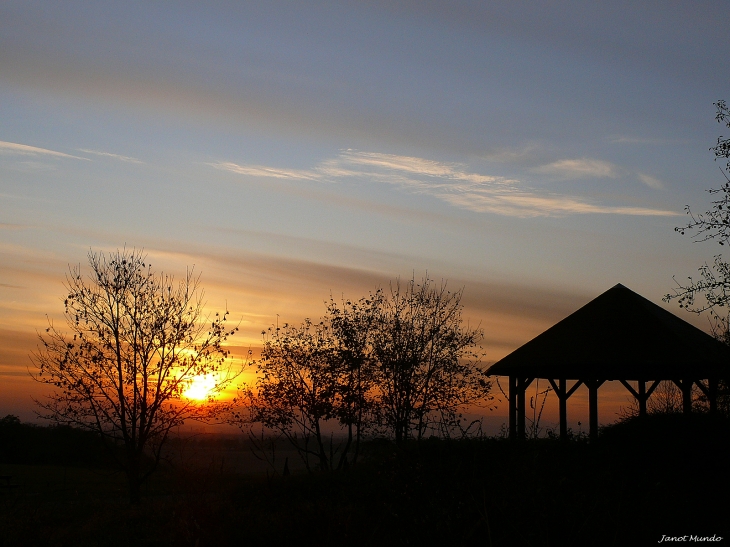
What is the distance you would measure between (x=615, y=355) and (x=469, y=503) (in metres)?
14.4

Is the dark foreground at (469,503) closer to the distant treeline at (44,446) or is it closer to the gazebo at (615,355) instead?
the gazebo at (615,355)

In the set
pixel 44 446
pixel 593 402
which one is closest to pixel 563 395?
pixel 593 402

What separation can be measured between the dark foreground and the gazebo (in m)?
3.09

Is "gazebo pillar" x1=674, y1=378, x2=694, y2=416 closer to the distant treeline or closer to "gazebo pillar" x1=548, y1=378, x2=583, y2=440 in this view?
"gazebo pillar" x1=548, y1=378, x2=583, y2=440

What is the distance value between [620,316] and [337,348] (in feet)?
36.1

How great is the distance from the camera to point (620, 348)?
21.0 metres

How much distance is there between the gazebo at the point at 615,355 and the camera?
67.3 ft

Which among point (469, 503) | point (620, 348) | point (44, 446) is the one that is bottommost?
point (44, 446)

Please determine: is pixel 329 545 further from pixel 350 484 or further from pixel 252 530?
pixel 350 484

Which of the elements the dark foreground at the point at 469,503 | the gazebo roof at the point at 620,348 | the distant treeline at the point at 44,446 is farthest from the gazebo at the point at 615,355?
the distant treeline at the point at 44,446

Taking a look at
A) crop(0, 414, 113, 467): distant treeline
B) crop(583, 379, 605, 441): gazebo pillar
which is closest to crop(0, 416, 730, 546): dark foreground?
crop(583, 379, 605, 441): gazebo pillar
